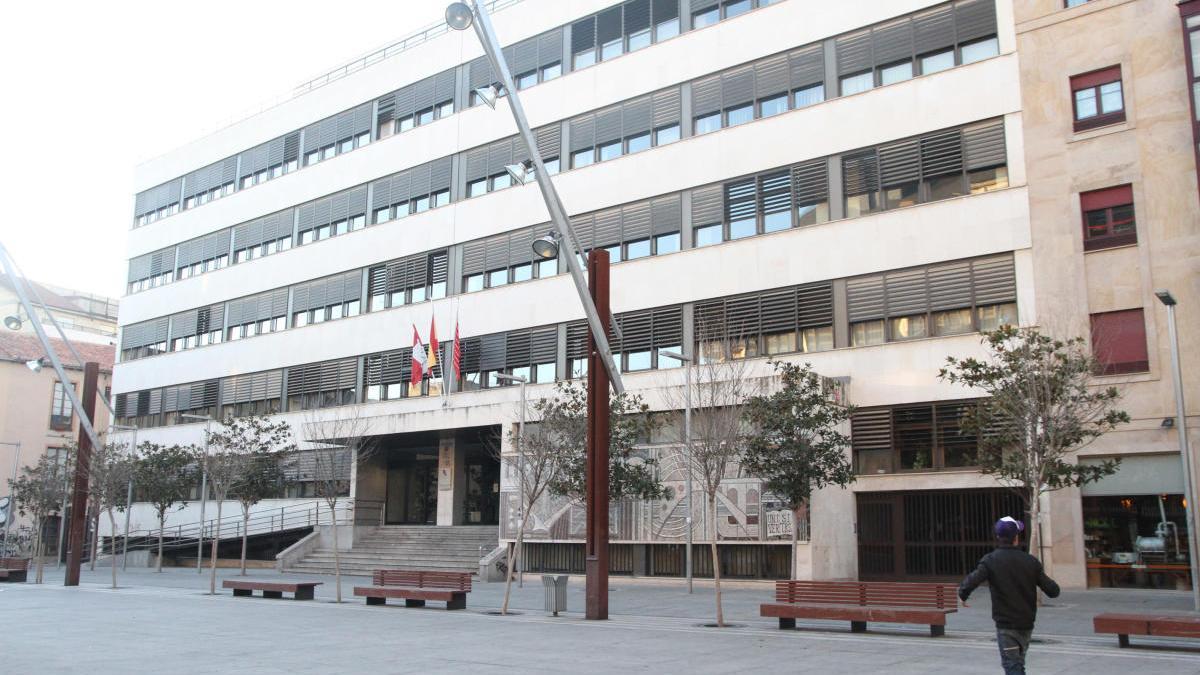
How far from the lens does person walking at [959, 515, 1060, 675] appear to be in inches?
362

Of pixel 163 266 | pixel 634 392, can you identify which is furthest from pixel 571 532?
pixel 163 266

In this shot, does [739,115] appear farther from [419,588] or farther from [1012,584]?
[1012,584]

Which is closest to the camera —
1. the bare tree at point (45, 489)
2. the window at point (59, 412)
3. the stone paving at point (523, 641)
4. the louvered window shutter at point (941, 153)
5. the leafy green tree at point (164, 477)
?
the stone paving at point (523, 641)

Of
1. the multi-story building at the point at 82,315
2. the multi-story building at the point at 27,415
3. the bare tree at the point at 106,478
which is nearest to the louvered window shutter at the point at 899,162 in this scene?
the bare tree at the point at 106,478

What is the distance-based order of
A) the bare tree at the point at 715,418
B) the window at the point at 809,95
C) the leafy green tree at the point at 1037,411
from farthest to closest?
the window at the point at 809,95, the bare tree at the point at 715,418, the leafy green tree at the point at 1037,411

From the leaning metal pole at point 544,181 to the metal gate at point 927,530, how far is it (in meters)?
12.2

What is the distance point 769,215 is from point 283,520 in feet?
88.3

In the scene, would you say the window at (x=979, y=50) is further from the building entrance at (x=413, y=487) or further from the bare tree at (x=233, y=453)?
the building entrance at (x=413, y=487)

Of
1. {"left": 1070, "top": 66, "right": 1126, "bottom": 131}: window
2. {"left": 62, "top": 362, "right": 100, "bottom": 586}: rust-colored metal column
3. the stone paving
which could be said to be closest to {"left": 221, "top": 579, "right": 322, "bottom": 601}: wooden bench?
the stone paving

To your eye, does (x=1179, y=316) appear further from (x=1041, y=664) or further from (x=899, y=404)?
(x=1041, y=664)

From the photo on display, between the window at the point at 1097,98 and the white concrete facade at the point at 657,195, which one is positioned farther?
the white concrete facade at the point at 657,195

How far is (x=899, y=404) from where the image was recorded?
29234mm

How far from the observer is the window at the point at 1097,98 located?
89.1 feet

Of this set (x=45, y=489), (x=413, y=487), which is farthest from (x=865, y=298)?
(x=45, y=489)
